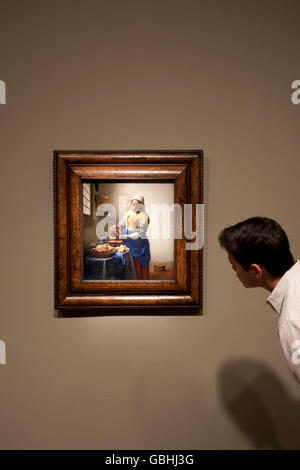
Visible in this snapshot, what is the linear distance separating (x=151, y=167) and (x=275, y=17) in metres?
0.80

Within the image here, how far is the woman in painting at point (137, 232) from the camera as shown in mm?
1099

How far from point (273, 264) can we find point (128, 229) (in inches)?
22.2

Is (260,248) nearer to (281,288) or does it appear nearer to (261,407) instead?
(281,288)

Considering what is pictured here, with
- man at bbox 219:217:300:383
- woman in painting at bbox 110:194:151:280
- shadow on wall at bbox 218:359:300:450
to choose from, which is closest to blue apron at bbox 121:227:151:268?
woman in painting at bbox 110:194:151:280

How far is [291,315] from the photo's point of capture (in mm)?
728

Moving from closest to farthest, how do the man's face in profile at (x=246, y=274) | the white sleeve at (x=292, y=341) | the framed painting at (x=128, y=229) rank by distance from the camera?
the white sleeve at (x=292, y=341), the man's face in profile at (x=246, y=274), the framed painting at (x=128, y=229)

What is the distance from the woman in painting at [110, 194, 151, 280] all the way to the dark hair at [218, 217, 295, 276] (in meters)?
0.39

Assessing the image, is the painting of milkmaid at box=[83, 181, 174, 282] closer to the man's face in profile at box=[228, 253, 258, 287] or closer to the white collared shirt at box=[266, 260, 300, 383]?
the man's face in profile at box=[228, 253, 258, 287]

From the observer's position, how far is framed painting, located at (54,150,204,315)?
107 cm

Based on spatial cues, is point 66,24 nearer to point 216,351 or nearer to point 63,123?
point 63,123

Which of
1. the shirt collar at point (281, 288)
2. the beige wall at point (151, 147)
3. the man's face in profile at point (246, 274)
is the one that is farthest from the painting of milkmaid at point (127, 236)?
the shirt collar at point (281, 288)

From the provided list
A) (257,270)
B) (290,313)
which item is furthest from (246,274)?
(290,313)

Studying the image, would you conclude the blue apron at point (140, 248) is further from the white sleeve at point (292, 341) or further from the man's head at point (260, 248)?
the white sleeve at point (292, 341)

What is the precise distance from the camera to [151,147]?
111cm
